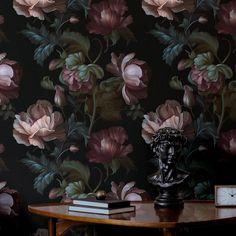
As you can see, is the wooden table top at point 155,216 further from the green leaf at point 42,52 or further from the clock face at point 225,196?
the green leaf at point 42,52

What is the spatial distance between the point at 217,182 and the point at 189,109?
1.24 feet

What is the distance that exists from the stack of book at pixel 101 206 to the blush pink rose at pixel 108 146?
1.44 ft

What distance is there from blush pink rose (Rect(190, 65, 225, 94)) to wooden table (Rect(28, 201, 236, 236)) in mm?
567

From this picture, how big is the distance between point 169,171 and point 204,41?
713 mm

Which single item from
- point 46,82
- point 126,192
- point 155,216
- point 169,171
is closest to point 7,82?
point 46,82

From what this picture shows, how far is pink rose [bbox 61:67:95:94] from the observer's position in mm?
2621

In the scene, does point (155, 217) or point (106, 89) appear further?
point (106, 89)

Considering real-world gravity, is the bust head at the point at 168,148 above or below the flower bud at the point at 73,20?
below

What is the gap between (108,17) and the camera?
2627 mm

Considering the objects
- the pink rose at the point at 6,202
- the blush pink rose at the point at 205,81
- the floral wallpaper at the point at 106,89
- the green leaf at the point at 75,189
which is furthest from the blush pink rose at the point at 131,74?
the pink rose at the point at 6,202

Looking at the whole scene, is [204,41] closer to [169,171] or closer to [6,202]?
[169,171]

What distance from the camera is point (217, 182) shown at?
2.57 meters

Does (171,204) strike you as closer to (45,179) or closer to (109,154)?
(109,154)

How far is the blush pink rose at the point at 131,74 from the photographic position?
2613mm
